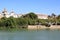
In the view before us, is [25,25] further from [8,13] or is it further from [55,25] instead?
[8,13]

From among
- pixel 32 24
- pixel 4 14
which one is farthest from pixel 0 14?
pixel 32 24

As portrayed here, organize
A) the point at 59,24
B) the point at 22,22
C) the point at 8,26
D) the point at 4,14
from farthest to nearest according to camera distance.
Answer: the point at 4,14, the point at 59,24, the point at 22,22, the point at 8,26

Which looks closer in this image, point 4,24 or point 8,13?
point 4,24

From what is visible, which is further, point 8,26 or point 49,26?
point 49,26

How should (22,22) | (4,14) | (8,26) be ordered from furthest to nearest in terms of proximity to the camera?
(4,14) < (22,22) < (8,26)

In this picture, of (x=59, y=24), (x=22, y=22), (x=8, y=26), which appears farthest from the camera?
(x=59, y=24)

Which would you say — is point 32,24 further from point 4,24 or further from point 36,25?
point 4,24

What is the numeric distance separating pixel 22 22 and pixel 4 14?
30322mm

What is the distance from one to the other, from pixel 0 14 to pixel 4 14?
1.34 metres

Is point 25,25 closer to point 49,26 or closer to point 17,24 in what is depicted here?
point 17,24

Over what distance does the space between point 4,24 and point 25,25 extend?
452 centimetres

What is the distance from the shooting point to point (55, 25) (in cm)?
5425

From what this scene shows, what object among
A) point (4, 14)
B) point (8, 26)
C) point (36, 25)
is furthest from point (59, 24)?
point (4, 14)

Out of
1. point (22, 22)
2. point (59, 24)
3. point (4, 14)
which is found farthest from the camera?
point (4, 14)
